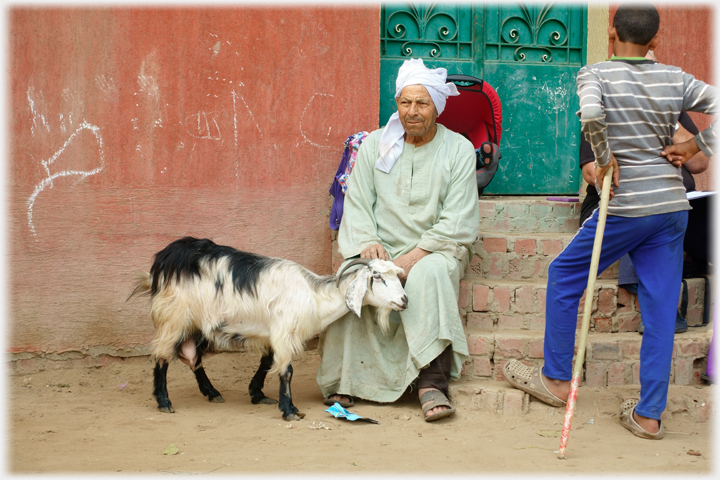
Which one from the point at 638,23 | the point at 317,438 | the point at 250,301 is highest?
the point at 638,23

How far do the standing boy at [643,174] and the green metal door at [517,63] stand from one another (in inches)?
107

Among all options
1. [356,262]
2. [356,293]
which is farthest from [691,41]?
[356,293]

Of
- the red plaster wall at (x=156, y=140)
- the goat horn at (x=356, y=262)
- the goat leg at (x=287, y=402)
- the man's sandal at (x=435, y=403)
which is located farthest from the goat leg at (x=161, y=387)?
the man's sandal at (x=435, y=403)

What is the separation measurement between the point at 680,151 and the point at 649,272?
2.10ft

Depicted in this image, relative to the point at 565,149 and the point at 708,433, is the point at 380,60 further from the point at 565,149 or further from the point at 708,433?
the point at 708,433

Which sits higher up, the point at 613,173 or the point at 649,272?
the point at 613,173

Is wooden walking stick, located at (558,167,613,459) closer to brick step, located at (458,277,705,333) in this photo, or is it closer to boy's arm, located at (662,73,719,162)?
boy's arm, located at (662,73,719,162)

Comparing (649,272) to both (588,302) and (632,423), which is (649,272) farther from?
(632,423)

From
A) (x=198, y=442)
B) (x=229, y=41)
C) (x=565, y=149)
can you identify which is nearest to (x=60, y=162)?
(x=229, y=41)

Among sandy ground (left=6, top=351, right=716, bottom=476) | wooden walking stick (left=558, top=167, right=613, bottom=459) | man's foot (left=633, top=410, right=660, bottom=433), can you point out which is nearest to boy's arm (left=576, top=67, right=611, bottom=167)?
wooden walking stick (left=558, top=167, right=613, bottom=459)

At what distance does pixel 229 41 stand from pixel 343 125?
3.59 feet

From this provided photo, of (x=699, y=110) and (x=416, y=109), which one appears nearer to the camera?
(x=699, y=110)

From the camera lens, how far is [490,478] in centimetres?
309

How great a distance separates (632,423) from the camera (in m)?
3.66
